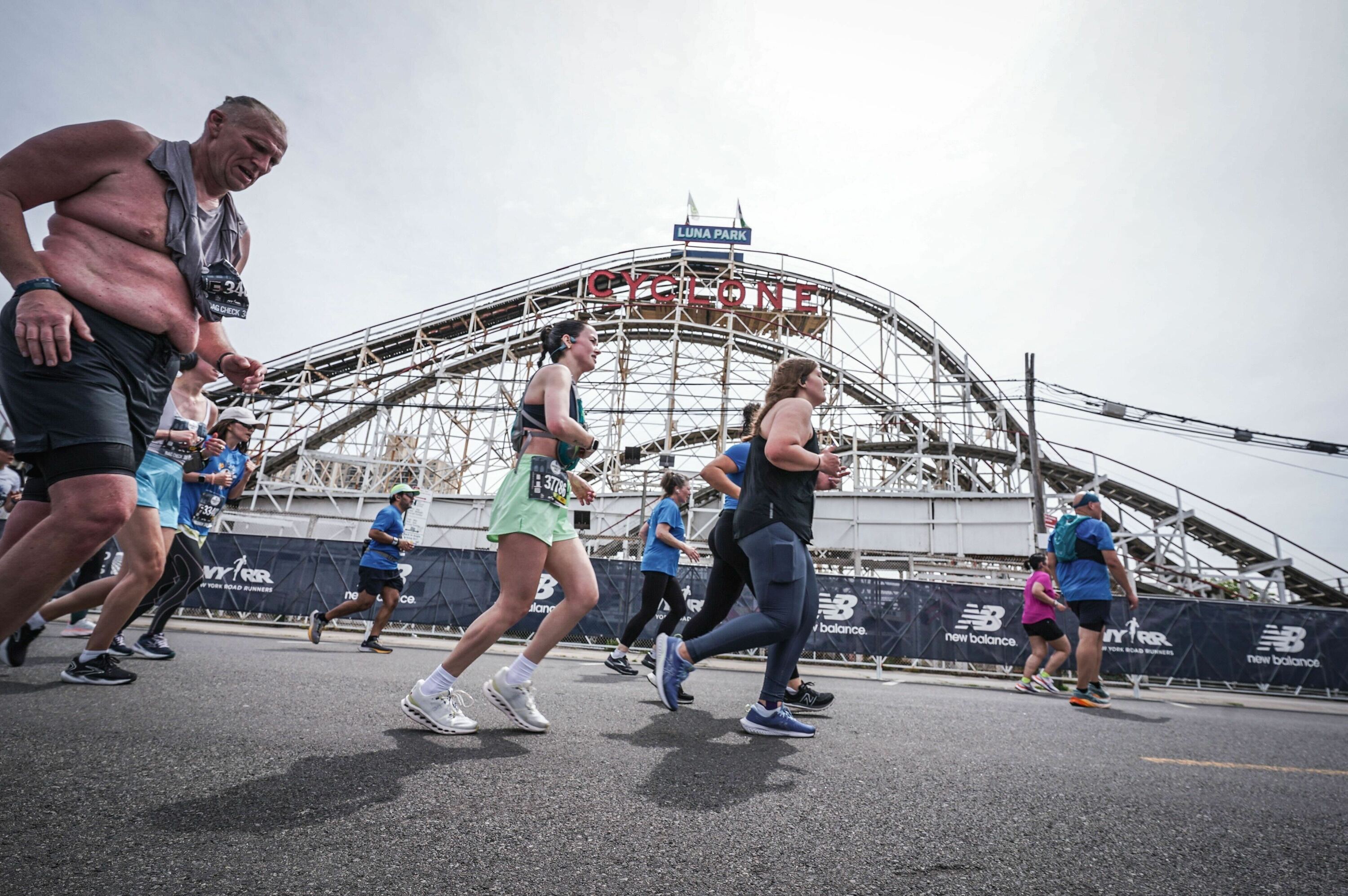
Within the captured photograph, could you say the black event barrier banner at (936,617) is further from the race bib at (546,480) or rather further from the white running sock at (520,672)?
the race bib at (546,480)

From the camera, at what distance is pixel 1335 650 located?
364 inches

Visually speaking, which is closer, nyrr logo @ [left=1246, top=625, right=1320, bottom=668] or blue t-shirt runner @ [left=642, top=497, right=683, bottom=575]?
blue t-shirt runner @ [left=642, top=497, right=683, bottom=575]

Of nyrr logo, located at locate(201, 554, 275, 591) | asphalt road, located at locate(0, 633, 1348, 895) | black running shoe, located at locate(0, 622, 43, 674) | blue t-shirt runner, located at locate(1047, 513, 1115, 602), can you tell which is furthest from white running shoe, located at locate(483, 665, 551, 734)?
nyrr logo, located at locate(201, 554, 275, 591)

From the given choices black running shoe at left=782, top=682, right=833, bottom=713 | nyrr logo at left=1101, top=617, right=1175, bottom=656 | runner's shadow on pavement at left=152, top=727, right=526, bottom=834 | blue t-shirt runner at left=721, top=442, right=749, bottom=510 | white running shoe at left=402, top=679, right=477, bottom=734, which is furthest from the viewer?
nyrr logo at left=1101, top=617, right=1175, bottom=656

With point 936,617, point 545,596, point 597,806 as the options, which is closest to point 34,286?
point 597,806

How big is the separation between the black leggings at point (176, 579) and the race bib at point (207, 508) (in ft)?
0.37

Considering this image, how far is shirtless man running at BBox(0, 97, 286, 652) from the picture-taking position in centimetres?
160

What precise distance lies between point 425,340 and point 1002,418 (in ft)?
62.7

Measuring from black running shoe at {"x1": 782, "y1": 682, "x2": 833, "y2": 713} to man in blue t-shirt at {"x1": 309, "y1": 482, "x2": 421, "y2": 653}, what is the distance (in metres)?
4.33

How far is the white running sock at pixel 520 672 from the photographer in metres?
2.59

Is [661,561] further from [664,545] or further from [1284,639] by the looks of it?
[1284,639]

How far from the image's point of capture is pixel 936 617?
9312 mm

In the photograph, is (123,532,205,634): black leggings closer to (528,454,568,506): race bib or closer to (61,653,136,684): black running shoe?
(61,653,136,684): black running shoe


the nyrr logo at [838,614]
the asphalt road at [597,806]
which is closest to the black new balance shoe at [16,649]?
the asphalt road at [597,806]
